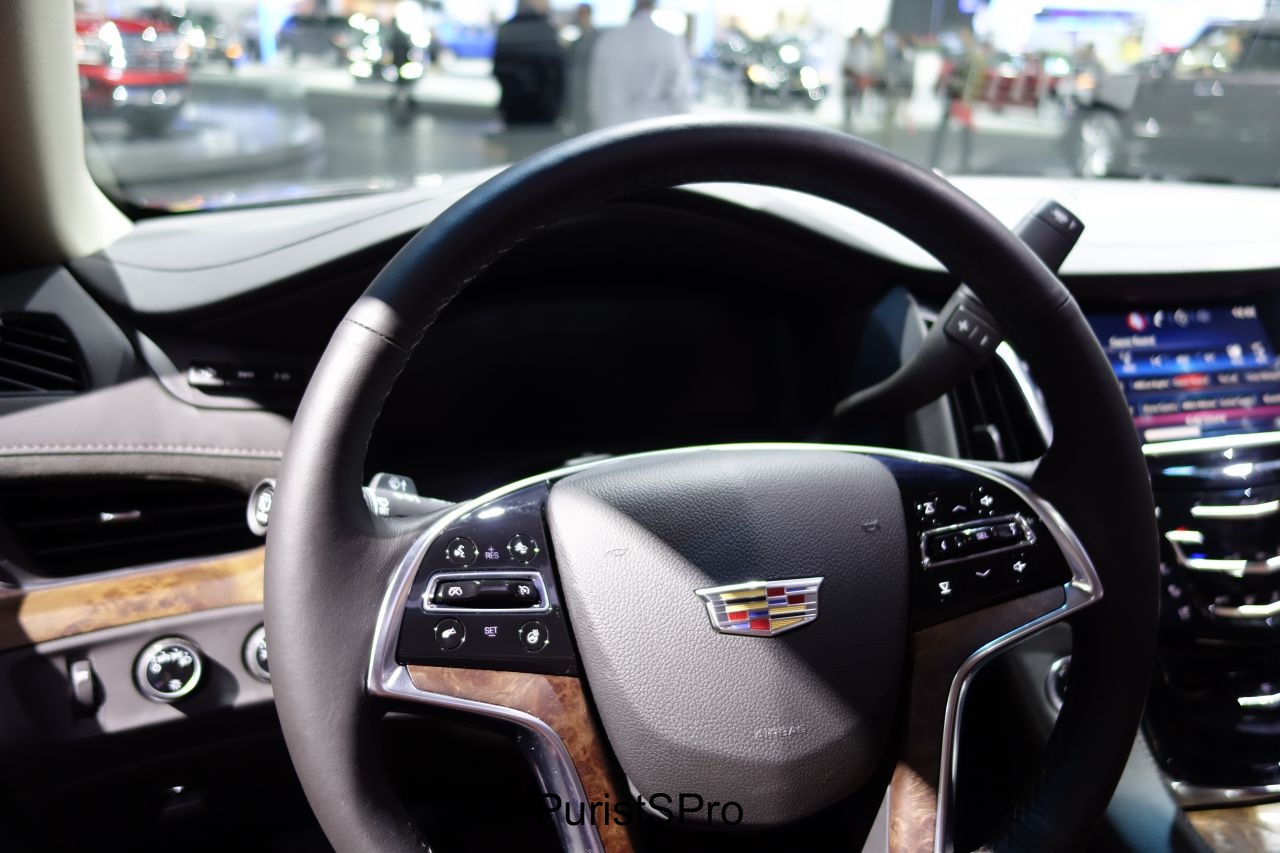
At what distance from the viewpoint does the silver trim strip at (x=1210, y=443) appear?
167 cm

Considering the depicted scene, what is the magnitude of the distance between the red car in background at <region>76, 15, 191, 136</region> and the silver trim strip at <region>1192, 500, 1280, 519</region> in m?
1.96

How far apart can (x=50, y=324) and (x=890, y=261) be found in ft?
4.53

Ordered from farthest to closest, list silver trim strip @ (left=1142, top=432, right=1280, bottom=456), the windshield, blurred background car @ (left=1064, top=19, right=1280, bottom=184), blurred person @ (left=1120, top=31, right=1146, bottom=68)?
1. blurred person @ (left=1120, top=31, right=1146, bottom=68)
2. blurred background car @ (left=1064, top=19, right=1280, bottom=184)
3. the windshield
4. silver trim strip @ (left=1142, top=432, right=1280, bottom=456)

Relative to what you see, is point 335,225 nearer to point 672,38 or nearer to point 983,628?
point 983,628

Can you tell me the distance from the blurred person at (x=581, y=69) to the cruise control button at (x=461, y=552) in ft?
8.96

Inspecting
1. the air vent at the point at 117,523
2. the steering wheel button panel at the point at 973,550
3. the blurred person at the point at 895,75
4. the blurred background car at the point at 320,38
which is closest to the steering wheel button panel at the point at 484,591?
the steering wheel button panel at the point at 973,550

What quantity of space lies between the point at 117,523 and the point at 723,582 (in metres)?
0.97

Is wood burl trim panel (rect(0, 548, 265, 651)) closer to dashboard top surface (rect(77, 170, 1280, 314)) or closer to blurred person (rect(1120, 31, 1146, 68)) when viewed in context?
dashboard top surface (rect(77, 170, 1280, 314))

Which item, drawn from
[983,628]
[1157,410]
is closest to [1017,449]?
[1157,410]

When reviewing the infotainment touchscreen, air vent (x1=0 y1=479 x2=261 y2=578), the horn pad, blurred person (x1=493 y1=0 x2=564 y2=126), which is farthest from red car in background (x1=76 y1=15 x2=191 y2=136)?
the infotainment touchscreen

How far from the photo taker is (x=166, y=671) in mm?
1380

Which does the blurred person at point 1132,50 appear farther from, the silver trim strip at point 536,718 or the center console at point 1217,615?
the silver trim strip at point 536,718

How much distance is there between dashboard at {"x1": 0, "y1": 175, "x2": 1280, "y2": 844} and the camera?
1409 millimetres

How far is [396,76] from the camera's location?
20.5ft
